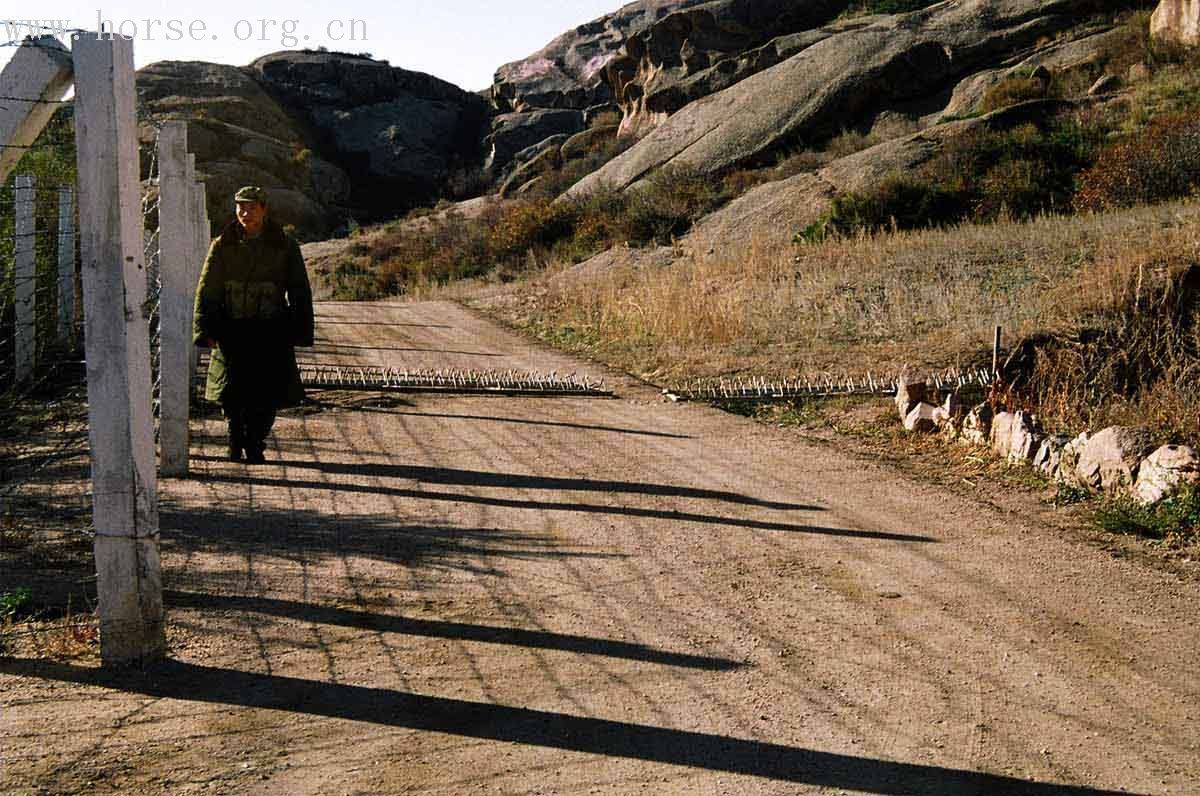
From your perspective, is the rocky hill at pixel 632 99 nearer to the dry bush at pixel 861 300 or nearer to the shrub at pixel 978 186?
the shrub at pixel 978 186

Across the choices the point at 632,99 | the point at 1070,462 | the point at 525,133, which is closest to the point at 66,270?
the point at 1070,462

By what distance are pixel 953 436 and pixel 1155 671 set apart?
177 inches

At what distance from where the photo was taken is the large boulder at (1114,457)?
717 cm

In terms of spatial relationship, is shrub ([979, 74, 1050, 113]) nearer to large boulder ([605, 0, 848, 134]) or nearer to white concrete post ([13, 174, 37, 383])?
large boulder ([605, 0, 848, 134])

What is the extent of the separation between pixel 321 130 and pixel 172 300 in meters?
52.4

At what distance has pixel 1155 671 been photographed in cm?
465

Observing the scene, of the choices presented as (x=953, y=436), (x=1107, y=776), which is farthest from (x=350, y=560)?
(x=953, y=436)

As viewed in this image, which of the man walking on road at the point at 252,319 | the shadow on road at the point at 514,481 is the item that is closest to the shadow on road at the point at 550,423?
the shadow on road at the point at 514,481

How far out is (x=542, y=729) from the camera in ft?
13.2

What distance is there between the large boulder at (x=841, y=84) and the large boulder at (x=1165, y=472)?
79.7 ft

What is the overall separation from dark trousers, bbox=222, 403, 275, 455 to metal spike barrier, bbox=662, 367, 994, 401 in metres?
4.42

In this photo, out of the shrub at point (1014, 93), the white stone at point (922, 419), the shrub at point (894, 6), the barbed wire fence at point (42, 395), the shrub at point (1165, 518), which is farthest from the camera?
the shrub at point (894, 6)

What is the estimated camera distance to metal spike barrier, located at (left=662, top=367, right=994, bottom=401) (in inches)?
415

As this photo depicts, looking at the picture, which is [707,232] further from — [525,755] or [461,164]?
[461,164]
